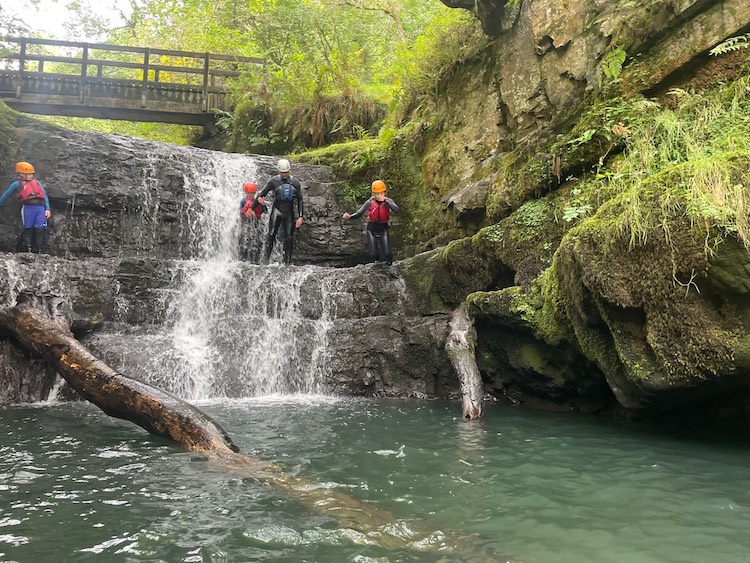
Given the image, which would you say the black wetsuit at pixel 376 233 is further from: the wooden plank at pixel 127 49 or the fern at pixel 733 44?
the wooden plank at pixel 127 49

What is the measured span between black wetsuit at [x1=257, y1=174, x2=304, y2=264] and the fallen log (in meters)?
4.90

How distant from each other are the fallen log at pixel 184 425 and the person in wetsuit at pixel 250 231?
208 inches

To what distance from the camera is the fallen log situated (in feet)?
10.3

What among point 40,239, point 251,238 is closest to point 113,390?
point 40,239

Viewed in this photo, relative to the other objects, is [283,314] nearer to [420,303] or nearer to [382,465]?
[420,303]

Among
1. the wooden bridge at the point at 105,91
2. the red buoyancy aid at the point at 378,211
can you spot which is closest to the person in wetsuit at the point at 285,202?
the red buoyancy aid at the point at 378,211

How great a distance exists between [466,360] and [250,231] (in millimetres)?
7367

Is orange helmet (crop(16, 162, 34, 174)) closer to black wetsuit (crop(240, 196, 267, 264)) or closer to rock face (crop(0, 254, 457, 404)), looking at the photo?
rock face (crop(0, 254, 457, 404))

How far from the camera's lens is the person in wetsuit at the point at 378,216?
10523 millimetres

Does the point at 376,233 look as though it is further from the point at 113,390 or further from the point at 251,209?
the point at 113,390

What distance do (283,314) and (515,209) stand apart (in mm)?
4681

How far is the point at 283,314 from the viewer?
10203 mm

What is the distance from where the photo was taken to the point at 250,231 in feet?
42.9

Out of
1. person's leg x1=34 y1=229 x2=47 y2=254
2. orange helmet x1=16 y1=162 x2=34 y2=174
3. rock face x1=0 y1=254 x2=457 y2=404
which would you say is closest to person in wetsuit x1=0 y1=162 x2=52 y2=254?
orange helmet x1=16 y1=162 x2=34 y2=174
